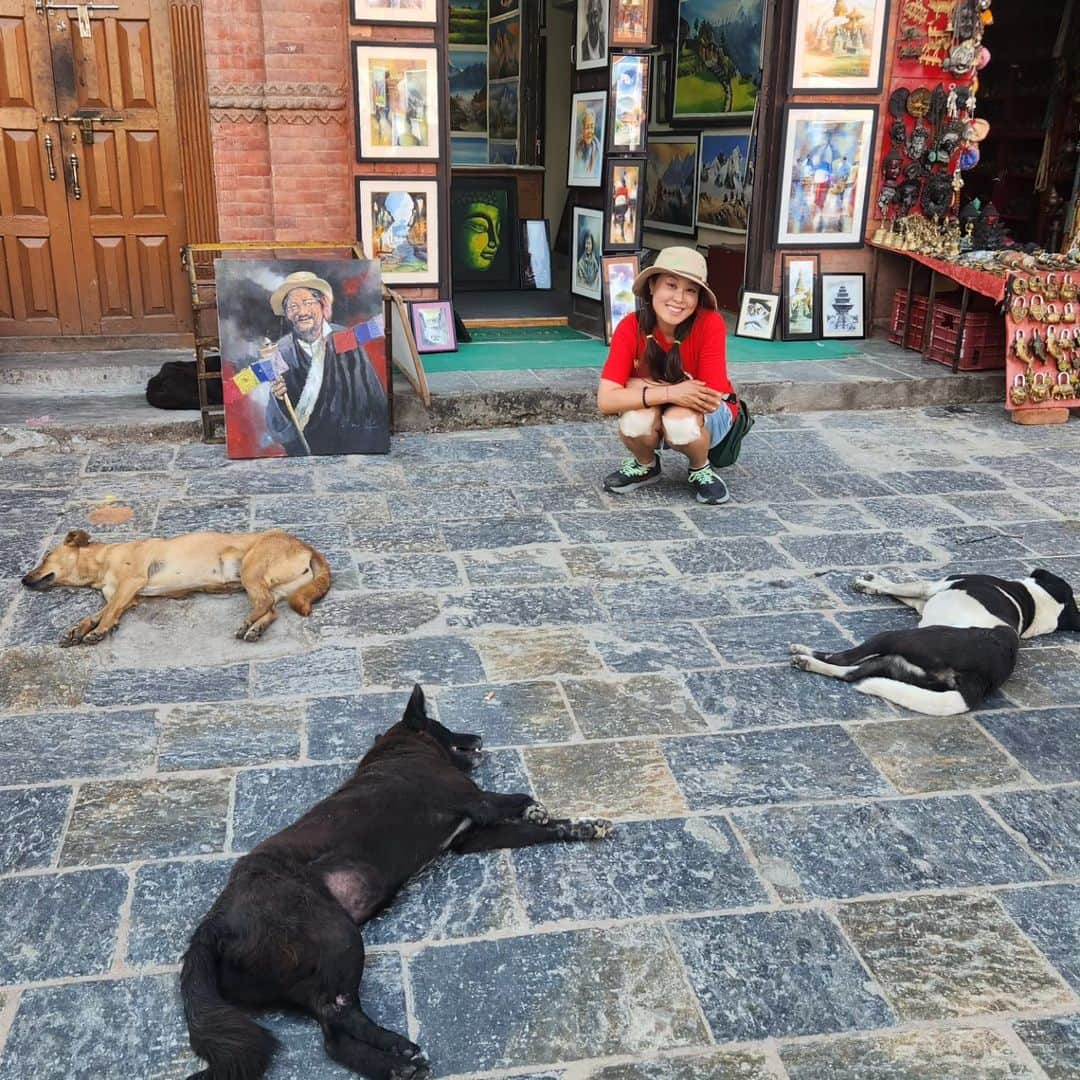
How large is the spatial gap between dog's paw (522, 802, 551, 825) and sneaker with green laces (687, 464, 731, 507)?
3.27 metres

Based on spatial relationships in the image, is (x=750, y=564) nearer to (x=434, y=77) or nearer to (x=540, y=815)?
(x=540, y=815)

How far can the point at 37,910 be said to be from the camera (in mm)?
3010

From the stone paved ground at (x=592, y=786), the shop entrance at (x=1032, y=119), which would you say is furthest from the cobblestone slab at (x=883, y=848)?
the shop entrance at (x=1032, y=119)

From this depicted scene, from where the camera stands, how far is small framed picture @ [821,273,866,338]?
31.3ft

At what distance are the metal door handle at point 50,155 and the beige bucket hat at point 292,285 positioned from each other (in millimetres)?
2784

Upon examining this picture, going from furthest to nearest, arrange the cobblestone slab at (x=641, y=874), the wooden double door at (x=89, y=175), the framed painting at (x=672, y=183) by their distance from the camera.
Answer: the framed painting at (x=672, y=183) < the wooden double door at (x=89, y=175) < the cobblestone slab at (x=641, y=874)

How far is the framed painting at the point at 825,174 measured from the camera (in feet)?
29.8

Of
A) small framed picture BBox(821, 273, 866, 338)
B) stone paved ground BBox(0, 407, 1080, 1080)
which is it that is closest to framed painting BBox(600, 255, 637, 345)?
small framed picture BBox(821, 273, 866, 338)

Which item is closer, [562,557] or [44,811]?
[44,811]

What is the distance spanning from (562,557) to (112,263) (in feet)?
16.5

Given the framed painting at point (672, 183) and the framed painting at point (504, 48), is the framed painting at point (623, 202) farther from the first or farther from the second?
the framed painting at point (504, 48)

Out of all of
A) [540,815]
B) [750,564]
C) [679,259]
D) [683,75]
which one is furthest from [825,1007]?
[683,75]

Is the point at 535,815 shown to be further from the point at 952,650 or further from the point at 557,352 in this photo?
the point at 557,352

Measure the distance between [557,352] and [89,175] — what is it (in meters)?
3.77
